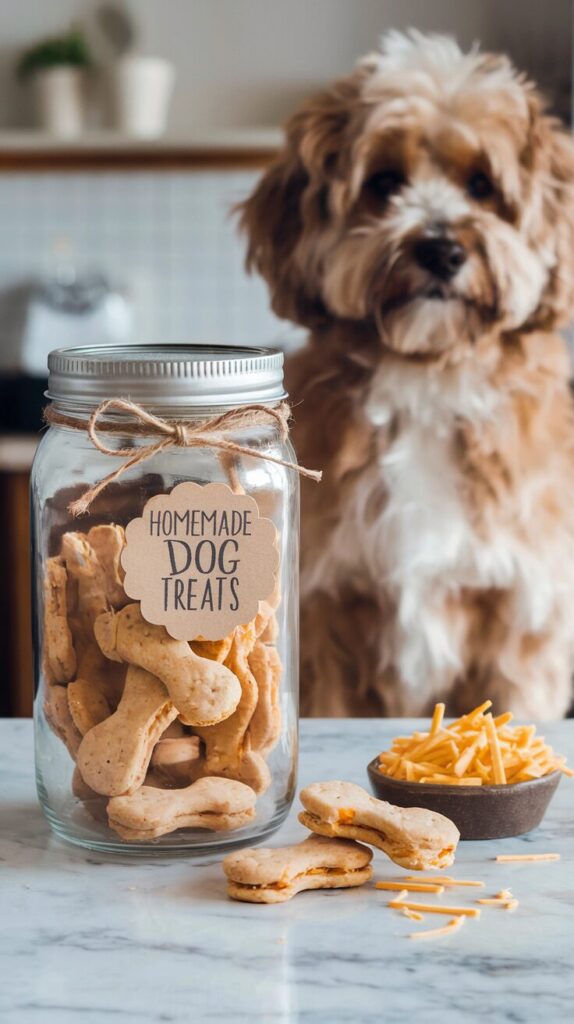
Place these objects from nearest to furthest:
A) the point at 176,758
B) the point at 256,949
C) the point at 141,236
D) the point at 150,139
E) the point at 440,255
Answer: the point at 256,949, the point at 176,758, the point at 440,255, the point at 150,139, the point at 141,236

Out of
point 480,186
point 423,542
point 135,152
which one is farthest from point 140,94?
point 423,542

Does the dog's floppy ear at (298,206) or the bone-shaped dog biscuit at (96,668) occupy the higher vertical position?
the dog's floppy ear at (298,206)

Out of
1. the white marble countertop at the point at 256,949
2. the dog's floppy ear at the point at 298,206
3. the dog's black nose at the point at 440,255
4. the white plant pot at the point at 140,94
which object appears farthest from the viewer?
the white plant pot at the point at 140,94

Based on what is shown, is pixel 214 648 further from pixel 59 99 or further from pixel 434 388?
pixel 59 99

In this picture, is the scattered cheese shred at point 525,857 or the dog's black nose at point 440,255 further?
the dog's black nose at point 440,255

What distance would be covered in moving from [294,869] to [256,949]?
59 millimetres

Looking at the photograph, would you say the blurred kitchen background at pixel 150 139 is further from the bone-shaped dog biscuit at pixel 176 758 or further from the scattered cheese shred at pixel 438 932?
the scattered cheese shred at pixel 438 932

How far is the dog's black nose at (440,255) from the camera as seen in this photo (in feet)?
4.72

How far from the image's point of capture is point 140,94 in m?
2.89

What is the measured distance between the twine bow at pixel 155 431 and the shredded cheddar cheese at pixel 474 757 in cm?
19

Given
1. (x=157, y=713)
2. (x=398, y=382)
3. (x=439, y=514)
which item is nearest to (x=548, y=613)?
(x=439, y=514)

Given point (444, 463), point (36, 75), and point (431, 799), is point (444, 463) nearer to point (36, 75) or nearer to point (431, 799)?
point (431, 799)

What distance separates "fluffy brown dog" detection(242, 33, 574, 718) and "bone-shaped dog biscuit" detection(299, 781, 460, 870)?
83 cm

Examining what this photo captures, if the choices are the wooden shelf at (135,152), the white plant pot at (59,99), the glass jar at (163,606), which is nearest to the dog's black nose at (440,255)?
the glass jar at (163,606)
